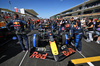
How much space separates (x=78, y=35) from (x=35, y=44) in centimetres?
244

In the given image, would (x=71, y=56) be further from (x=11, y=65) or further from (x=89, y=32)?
(x=89, y=32)

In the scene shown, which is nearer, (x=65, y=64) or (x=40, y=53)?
(x=65, y=64)

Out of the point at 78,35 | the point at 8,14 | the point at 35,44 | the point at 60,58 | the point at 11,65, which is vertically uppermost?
the point at 8,14

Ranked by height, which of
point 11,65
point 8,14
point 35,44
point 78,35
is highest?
point 8,14

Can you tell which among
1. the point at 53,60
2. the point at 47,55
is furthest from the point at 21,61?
the point at 53,60

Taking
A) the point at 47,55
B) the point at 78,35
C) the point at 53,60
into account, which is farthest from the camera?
the point at 78,35

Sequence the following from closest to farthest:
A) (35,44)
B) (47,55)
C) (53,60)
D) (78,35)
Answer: (53,60) < (47,55) < (35,44) < (78,35)

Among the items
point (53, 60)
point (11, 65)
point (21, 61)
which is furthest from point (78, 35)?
point (11, 65)

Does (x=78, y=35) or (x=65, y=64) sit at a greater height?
(x=78, y=35)

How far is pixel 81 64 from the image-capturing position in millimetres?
2270

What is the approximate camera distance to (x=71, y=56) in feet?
9.00

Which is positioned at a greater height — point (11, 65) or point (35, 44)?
point (35, 44)

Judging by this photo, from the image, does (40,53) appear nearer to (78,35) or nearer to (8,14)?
(78,35)

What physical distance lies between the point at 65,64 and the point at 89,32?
12.2 feet
